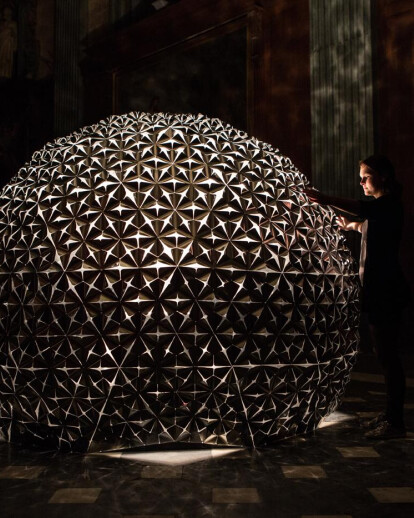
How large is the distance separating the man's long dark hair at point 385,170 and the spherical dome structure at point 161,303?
0.68m

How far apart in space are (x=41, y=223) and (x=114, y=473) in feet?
4.01

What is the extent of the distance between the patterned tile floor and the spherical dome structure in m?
0.13

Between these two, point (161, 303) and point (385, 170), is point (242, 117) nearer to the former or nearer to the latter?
point (385, 170)

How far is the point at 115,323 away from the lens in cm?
247

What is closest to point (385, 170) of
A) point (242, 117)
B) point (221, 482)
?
point (221, 482)

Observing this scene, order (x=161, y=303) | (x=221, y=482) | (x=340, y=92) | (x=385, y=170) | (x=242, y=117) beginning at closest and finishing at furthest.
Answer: (x=221, y=482) → (x=161, y=303) → (x=385, y=170) → (x=340, y=92) → (x=242, y=117)

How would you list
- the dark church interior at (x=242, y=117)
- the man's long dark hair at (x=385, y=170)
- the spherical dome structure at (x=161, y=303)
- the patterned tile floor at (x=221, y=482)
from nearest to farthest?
1. the patterned tile floor at (x=221, y=482)
2. the dark church interior at (x=242, y=117)
3. the spherical dome structure at (x=161, y=303)
4. the man's long dark hair at (x=385, y=170)

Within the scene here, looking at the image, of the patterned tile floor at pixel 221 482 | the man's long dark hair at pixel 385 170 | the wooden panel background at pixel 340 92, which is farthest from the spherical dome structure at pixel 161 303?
the wooden panel background at pixel 340 92

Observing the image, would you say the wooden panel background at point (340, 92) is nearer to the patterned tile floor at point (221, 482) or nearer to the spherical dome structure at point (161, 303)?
the spherical dome structure at point (161, 303)

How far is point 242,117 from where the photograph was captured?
977 centimetres

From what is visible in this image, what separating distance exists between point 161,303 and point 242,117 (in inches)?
309

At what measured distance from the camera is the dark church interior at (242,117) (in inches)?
84.2

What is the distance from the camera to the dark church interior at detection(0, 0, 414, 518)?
2139 mm

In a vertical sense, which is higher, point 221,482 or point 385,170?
point 385,170
